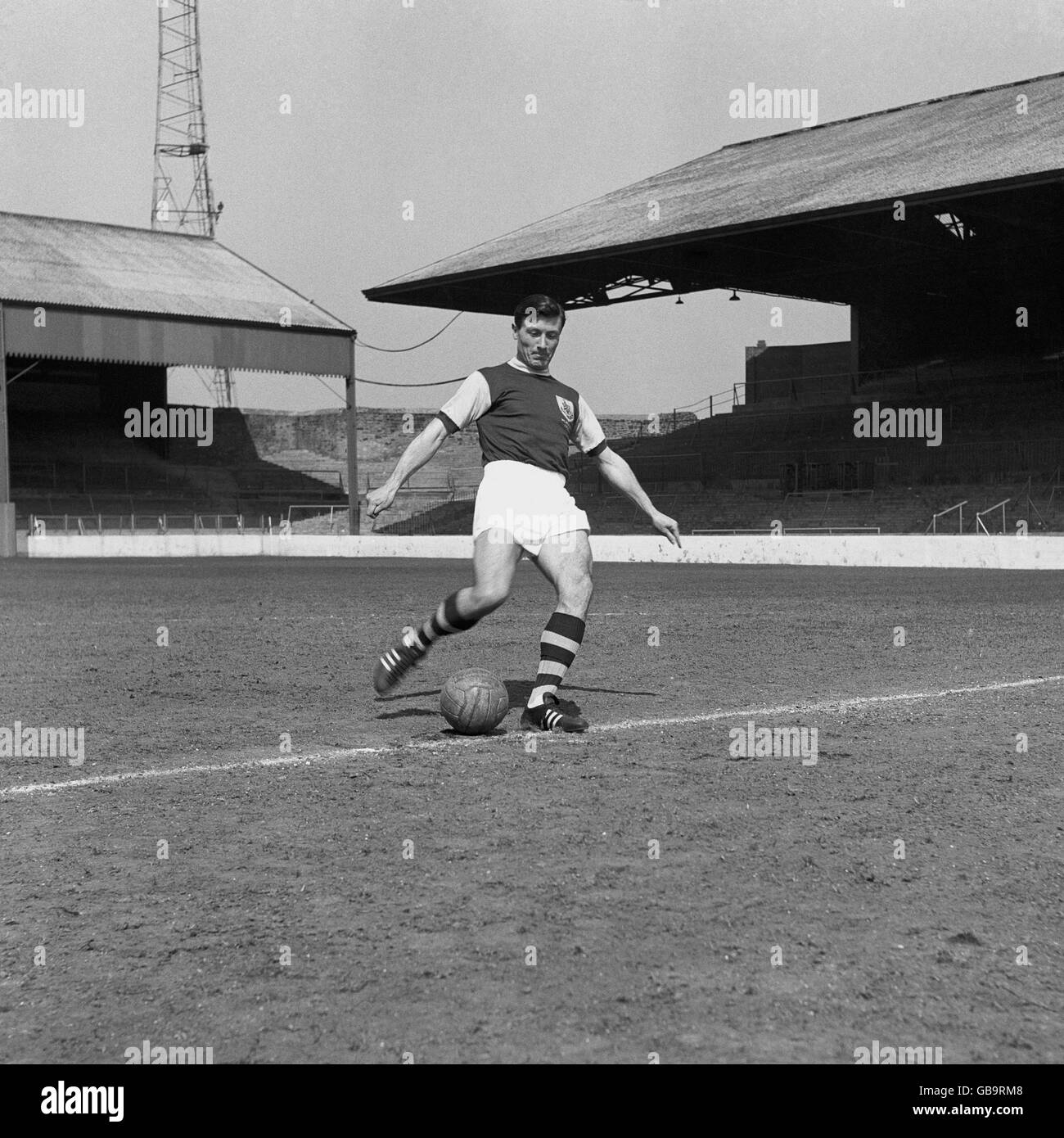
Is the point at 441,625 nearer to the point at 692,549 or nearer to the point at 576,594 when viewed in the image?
the point at 576,594

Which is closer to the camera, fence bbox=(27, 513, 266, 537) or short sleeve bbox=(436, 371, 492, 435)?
short sleeve bbox=(436, 371, 492, 435)

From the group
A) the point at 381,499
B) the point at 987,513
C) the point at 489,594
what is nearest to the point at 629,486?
the point at 489,594

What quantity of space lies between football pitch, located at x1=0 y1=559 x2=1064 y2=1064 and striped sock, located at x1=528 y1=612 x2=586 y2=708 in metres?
0.34

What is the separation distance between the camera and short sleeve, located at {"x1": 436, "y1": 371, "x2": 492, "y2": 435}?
22.8 ft

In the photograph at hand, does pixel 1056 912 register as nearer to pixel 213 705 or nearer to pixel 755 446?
pixel 213 705

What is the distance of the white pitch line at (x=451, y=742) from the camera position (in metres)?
5.78

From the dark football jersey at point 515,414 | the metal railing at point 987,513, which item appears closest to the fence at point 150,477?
the metal railing at point 987,513

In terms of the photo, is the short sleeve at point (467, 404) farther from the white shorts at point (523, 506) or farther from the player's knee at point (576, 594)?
Result: the player's knee at point (576, 594)

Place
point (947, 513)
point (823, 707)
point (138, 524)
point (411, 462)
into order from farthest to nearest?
point (138, 524) → point (947, 513) → point (823, 707) → point (411, 462)

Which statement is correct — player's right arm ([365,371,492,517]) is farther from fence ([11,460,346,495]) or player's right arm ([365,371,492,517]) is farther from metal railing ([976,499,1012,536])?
fence ([11,460,346,495])

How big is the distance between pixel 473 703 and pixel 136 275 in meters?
46.9

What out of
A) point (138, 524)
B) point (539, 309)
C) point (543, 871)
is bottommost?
point (543, 871)

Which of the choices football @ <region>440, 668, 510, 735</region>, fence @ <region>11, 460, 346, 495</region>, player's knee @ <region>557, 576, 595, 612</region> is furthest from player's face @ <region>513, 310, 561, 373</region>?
fence @ <region>11, 460, 346, 495</region>

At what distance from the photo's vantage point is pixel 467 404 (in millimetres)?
6984
